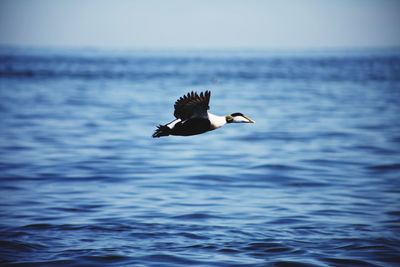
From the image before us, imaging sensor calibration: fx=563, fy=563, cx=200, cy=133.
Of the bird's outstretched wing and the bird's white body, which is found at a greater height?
the bird's outstretched wing

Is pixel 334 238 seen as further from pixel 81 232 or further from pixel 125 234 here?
pixel 81 232

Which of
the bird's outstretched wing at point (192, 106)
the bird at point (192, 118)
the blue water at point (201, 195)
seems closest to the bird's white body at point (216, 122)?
the bird at point (192, 118)

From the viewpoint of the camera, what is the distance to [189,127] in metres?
7.60

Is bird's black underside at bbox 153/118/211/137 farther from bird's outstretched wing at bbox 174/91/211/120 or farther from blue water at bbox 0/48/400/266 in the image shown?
blue water at bbox 0/48/400/266

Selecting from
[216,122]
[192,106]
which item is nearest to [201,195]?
[216,122]

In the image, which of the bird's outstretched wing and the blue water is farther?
the blue water

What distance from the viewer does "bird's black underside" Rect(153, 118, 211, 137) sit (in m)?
7.54

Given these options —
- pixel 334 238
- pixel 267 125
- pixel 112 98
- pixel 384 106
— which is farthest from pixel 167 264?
pixel 112 98

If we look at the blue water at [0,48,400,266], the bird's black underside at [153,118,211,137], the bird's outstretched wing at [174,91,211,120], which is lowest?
the blue water at [0,48,400,266]

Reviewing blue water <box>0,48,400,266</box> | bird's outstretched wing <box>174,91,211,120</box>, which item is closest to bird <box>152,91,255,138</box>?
bird's outstretched wing <box>174,91,211,120</box>

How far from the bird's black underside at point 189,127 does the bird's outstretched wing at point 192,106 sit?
83 millimetres

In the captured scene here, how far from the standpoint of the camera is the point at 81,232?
11.7 meters

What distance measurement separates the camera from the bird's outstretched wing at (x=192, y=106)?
7.60m

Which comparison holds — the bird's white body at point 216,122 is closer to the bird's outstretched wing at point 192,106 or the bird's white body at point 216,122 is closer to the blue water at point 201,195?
the bird's outstretched wing at point 192,106
